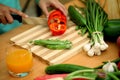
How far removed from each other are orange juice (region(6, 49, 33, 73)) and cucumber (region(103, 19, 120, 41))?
1.25 ft

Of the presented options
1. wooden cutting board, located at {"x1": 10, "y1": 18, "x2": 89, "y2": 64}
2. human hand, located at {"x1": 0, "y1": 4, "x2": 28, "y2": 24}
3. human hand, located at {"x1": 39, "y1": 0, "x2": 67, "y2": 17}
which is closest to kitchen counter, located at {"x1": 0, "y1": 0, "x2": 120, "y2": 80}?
wooden cutting board, located at {"x1": 10, "y1": 18, "x2": 89, "y2": 64}

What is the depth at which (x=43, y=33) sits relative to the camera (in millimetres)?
1503

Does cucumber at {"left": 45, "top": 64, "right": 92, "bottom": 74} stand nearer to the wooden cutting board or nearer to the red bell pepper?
the wooden cutting board

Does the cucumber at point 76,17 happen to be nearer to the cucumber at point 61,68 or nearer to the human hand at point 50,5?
the human hand at point 50,5

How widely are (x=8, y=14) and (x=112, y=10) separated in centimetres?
51

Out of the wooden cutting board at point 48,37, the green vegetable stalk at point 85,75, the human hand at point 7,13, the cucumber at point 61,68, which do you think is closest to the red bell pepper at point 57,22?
the wooden cutting board at point 48,37

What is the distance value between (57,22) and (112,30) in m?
0.29

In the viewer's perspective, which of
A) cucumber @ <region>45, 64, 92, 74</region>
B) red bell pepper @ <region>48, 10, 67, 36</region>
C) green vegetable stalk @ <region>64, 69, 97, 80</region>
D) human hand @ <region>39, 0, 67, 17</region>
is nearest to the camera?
green vegetable stalk @ <region>64, 69, 97, 80</region>

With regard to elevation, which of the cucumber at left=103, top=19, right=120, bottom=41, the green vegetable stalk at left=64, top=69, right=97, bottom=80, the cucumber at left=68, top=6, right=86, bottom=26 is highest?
the cucumber at left=68, top=6, right=86, bottom=26

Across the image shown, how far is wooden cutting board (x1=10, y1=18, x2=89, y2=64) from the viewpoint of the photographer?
1317 mm

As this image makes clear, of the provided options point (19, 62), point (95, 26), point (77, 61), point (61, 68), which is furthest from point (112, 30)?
point (19, 62)

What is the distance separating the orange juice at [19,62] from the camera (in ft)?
3.92

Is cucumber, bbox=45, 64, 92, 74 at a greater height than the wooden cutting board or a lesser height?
lesser

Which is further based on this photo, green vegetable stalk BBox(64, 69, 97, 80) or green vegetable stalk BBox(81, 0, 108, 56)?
A: green vegetable stalk BBox(81, 0, 108, 56)
